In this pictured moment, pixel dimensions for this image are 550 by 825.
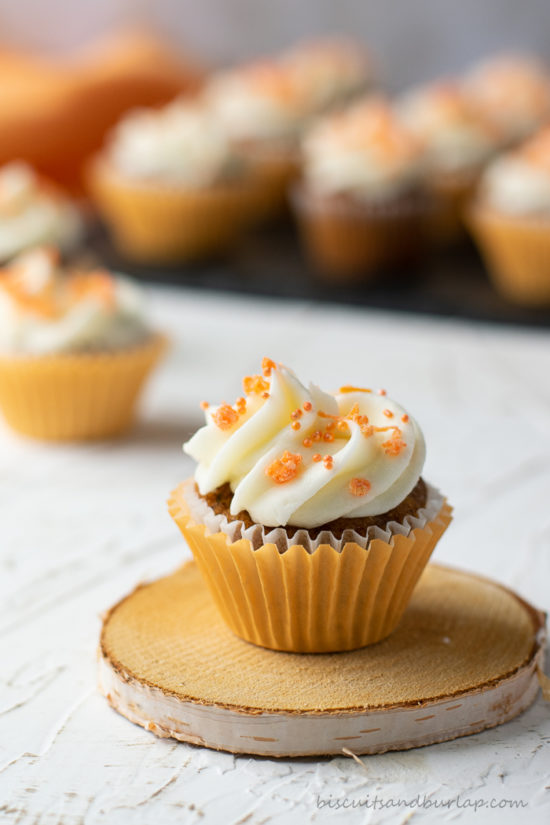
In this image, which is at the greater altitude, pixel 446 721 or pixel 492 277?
pixel 446 721

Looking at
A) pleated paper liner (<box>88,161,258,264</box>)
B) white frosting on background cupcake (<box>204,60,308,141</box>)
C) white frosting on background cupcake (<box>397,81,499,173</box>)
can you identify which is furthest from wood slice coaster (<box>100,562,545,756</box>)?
white frosting on background cupcake (<box>204,60,308,141</box>)

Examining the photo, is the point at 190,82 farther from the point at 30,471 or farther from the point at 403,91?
the point at 30,471

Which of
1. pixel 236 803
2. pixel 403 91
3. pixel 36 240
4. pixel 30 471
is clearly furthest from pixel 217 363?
pixel 403 91

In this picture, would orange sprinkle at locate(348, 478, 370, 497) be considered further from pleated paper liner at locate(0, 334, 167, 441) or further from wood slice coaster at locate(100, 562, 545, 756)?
pleated paper liner at locate(0, 334, 167, 441)

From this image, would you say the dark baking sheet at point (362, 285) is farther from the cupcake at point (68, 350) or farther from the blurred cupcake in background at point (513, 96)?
the cupcake at point (68, 350)

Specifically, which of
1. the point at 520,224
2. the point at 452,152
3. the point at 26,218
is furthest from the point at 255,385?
the point at 452,152
